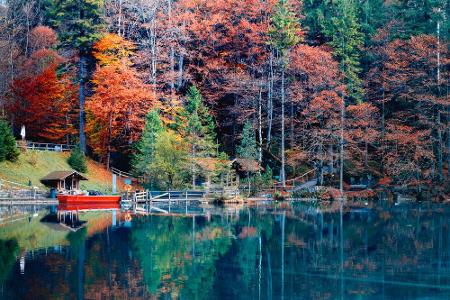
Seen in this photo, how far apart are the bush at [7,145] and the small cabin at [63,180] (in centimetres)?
323

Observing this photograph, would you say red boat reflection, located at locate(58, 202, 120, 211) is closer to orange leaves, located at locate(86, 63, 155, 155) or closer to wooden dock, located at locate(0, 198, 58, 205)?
wooden dock, located at locate(0, 198, 58, 205)

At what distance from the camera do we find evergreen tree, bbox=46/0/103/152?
Answer: 180 ft

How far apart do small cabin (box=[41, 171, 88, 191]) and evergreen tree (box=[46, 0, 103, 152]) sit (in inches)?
259

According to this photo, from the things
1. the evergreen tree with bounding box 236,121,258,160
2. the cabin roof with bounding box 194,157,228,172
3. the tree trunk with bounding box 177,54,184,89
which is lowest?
the cabin roof with bounding box 194,157,228,172

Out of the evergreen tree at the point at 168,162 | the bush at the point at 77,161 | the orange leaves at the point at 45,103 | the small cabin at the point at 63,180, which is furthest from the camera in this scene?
the orange leaves at the point at 45,103

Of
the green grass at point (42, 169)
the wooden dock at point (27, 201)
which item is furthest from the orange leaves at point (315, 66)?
the wooden dock at point (27, 201)

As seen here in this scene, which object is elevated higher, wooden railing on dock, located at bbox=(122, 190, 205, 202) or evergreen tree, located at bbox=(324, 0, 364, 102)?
evergreen tree, located at bbox=(324, 0, 364, 102)

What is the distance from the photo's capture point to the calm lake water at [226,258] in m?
18.0

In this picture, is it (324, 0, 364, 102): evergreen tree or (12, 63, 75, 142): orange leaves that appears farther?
(324, 0, 364, 102): evergreen tree

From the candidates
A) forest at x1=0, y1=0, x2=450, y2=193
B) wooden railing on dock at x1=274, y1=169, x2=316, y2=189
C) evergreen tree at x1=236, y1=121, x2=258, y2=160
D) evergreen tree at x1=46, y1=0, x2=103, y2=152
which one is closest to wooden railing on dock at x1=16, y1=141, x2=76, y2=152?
forest at x1=0, y1=0, x2=450, y2=193

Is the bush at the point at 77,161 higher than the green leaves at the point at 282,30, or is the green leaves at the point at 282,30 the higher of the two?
the green leaves at the point at 282,30

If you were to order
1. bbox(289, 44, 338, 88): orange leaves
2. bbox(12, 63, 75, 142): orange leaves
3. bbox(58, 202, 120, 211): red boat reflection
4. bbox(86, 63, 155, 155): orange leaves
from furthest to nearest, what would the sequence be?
bbox(12, 63, 75, 142): orange leaves, bbox(289, 44, 338, 88): orange leaves, bbox(86, 63, 155, 155): orange leaves, bbox(58, 202, 120, 211): red boat reflection

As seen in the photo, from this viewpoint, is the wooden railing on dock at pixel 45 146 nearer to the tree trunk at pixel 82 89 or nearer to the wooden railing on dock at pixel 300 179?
the tree trunk at pixel 82 89

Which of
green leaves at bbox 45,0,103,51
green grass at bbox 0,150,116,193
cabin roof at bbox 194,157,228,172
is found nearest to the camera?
green grass at bbox 0,150,116,193
